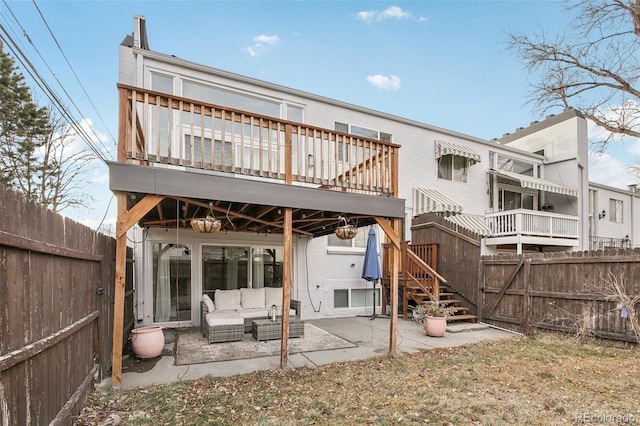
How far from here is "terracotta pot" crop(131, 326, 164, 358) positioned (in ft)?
18.8

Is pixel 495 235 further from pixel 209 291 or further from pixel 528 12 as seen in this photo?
pixel 209 291

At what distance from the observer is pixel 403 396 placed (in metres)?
4.51

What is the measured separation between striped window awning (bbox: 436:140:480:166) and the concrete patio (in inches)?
246

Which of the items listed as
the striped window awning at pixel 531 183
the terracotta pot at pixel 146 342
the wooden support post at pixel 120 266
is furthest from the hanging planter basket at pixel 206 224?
the striped window awning at pixel 531 183

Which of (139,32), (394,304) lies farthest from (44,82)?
(394,304)

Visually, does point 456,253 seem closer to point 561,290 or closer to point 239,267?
point 561,290

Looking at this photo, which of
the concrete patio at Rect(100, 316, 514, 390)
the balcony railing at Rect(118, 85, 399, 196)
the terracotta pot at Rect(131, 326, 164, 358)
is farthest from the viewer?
the terracotta pot at Rect(131, 326, 164, 358)

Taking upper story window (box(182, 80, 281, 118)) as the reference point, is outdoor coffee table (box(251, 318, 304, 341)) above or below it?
below

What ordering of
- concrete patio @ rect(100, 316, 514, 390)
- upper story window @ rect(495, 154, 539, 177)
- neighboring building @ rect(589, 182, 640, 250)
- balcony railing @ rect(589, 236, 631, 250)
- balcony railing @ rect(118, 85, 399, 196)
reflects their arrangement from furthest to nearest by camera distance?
neighboring building @ rect(589, 182, 640, 250), balcony railing @ rect(589, 236, 631, 250), upper story window @ rect(495, 154, 539, 177), concrete patio @ rect(100, 316, 514, 390), balcony railing @ rect(118, 85, 399, 196)

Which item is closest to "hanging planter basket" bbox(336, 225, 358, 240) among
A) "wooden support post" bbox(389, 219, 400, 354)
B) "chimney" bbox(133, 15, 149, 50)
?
"wooden support post" bbox(389, 219, 400, 354)

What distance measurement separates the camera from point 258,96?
31.4 feet

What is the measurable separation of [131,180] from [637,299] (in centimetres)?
912

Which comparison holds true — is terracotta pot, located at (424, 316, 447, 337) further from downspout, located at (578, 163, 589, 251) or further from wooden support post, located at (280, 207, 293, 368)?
downspout, located at (578, 163, 589, 251)

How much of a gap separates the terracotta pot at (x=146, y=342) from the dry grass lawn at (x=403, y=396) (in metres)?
1.25
